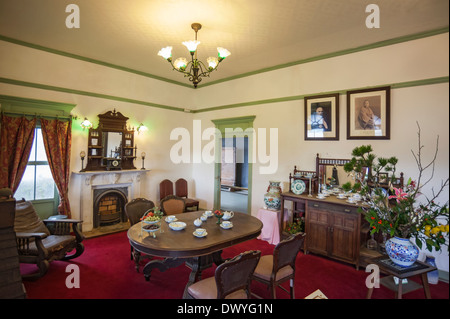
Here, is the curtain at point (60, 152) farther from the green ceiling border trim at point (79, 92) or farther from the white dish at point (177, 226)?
the white dish at point (177, 226)

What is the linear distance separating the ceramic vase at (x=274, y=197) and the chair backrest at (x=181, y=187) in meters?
2.40

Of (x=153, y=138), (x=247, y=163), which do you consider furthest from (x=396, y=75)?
(x=153, y=138)

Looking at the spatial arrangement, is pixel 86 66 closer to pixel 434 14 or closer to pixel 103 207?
pixel 103 207

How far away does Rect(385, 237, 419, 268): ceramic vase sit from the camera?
85.1 inches

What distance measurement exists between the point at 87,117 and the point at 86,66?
3.19 ft

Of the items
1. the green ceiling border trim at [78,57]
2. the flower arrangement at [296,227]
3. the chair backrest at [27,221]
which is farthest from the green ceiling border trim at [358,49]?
the chair backrest at [27,221]

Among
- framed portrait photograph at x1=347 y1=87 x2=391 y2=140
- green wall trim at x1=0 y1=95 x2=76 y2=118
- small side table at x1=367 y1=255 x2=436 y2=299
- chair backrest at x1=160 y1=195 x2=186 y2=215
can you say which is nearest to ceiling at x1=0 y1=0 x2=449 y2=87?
framed portrait photograph at x1=347 y1=87 x2=391 y2=140

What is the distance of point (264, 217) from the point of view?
4.48 meters

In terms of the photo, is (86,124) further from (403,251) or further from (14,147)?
(403,251)

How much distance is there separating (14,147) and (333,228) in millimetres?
5213

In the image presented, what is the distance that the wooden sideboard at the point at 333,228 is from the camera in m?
3.48

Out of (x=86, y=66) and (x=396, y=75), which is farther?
(x=86, y=66)

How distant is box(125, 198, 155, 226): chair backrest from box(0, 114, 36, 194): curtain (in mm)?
2003

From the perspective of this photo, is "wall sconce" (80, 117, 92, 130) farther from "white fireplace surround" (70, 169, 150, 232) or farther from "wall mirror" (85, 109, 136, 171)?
"white fireplace surround" (70, 169, 150, 232)
